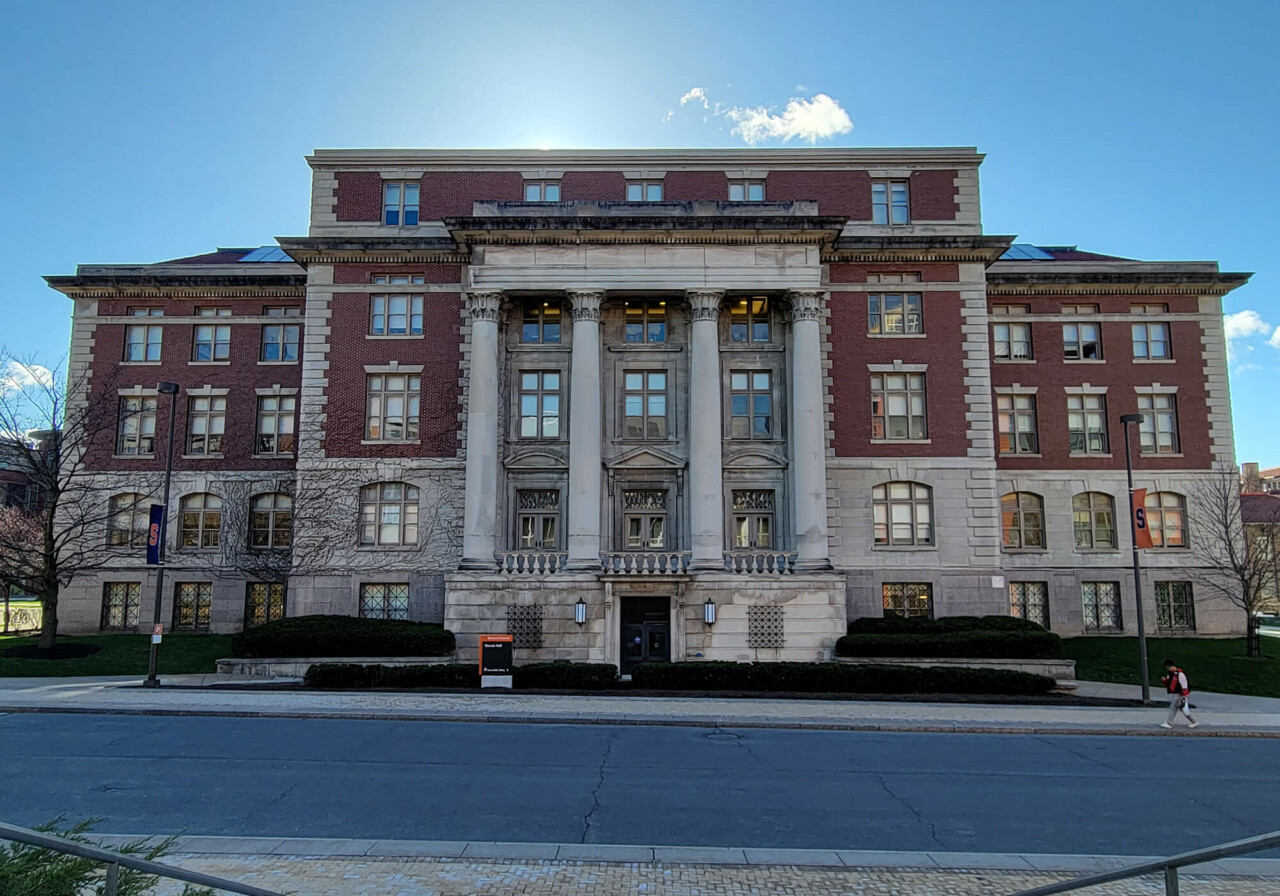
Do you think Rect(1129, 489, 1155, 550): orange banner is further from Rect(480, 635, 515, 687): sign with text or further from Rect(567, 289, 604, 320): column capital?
Rect(567, 289, 604, 320): column capital

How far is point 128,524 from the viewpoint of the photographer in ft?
122

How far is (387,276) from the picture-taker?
35.2 m

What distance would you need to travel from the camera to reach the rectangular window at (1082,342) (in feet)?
126

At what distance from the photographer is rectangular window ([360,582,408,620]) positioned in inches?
1314

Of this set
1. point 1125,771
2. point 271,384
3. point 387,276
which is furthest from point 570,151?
point 1125,771

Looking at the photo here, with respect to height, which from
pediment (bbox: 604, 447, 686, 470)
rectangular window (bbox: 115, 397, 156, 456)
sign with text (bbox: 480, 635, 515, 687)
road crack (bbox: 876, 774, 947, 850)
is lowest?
road crack (bbox: 876, 774, 947, 850)

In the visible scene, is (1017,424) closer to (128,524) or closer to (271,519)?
(271,519)

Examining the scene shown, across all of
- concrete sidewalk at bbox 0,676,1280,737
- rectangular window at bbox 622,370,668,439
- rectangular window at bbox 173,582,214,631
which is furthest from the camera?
rectangular window at bbox 173,582,214,631

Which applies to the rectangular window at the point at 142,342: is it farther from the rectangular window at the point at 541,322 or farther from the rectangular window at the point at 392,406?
the rectangular window at the point at 541,322

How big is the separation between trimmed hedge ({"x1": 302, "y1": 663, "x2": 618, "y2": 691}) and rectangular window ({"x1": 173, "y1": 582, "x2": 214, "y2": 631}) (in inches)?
595

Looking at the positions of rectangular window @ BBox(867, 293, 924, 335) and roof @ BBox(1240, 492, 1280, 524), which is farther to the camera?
roof @ BBox(1240, 492, 1280, 524)

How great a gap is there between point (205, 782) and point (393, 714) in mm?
6881

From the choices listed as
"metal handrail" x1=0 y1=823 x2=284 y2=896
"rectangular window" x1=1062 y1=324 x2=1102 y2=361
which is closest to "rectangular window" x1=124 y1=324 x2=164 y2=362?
"metal handrail" x1=0 y1=823 x2=284 y2=896

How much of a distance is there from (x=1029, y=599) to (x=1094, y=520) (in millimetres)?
4553
